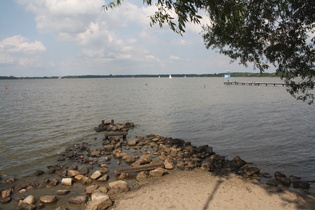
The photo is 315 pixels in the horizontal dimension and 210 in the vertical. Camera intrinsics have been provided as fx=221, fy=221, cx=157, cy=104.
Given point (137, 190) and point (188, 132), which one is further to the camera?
point (188, 132)

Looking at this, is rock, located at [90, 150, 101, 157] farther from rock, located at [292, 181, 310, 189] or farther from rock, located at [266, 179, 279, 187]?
rock, located at [292, 181, 310, 189]

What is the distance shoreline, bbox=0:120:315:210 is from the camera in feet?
30.6

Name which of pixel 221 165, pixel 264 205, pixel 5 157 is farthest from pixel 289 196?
pixel 5 157

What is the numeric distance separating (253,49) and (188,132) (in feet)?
44.2

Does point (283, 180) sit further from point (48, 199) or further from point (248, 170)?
point (48, 199)

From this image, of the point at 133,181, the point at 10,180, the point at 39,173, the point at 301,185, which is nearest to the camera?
the point at 301,185

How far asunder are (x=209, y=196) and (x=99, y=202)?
461cm

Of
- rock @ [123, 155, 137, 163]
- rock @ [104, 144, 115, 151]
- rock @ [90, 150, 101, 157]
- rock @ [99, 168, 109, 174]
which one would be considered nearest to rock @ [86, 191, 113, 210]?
rock @ [99, 168, 109, 174]

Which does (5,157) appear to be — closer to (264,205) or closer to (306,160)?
(264,205)

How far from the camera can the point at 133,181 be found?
11508mm

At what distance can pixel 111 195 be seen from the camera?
979 cm

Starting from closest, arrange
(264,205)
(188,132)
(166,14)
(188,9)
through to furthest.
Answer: (188,9), (166,14), (264,205), (188,132)

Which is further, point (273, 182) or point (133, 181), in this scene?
point (133, 181)

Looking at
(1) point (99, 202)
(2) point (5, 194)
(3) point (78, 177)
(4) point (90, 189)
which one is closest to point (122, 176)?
(4) point (90, 189)
